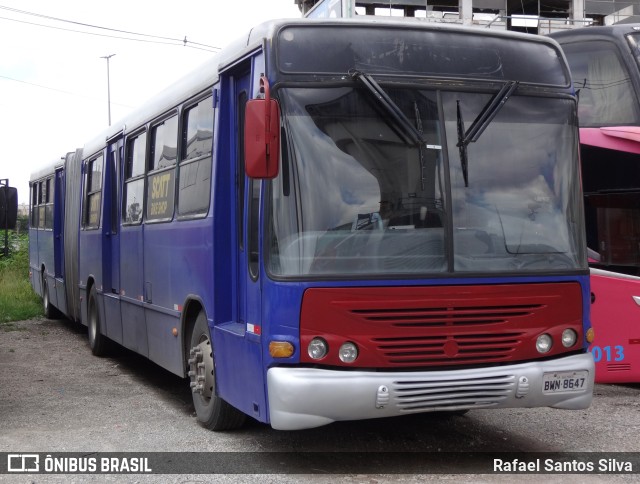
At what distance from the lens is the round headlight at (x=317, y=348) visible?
610cm

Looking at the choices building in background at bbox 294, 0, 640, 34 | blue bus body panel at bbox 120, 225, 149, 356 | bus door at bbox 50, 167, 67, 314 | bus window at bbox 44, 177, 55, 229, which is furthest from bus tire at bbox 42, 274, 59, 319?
building in background at bbox 294, 0, 640, 34

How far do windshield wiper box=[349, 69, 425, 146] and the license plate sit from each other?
179 centimetres

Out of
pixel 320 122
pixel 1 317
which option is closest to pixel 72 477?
pixel 320 122

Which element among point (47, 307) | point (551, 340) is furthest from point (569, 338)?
point (47, 307)

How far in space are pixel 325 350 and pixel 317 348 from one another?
5cm

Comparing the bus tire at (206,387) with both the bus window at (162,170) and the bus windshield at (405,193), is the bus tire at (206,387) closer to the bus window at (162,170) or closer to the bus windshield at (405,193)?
the bus window at (162,170)

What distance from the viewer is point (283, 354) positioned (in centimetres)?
612

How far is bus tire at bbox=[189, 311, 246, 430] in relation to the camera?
305 inches

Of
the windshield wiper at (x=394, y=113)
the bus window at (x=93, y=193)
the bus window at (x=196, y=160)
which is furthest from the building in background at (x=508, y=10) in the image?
the windshield wiper at (x=394, y=113)

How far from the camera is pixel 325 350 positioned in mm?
6105

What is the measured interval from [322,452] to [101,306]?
6.46 metres

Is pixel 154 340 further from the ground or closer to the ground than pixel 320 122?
closer to the ground

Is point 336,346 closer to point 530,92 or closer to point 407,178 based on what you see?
point 407,178

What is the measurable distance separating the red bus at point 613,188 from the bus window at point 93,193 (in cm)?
650
